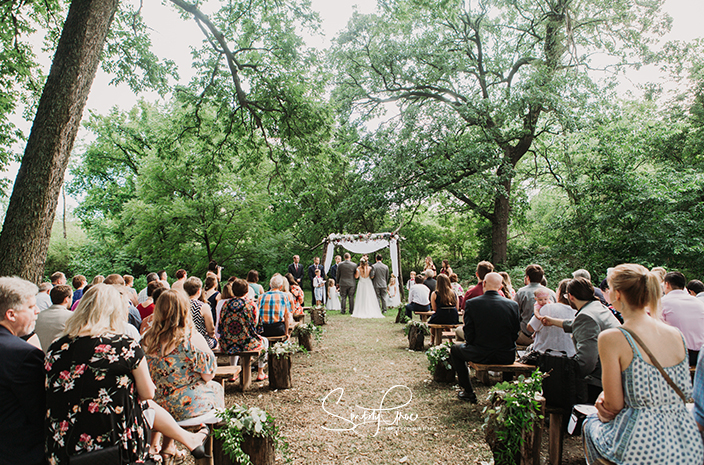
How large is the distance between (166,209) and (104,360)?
1371 centimetres

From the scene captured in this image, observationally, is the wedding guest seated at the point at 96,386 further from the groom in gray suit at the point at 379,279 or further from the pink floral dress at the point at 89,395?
the groom in gray suit at the point at 379,279

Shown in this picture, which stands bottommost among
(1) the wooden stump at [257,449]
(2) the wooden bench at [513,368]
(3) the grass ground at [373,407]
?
(3) the grass ground at [373,407]

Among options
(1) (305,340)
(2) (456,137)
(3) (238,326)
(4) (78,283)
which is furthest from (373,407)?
(2) (456,137)

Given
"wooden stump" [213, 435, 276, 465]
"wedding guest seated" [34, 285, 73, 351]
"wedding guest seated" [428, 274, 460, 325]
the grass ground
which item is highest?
"wedding guest seated" [34, 285, 73, 351]

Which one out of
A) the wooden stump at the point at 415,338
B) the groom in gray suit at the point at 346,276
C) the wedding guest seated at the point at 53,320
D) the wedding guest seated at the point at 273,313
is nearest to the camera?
the wedding guest seated at the point at 53,320

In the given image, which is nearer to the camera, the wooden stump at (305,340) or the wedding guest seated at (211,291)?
the wedding guest seated at (211,291)

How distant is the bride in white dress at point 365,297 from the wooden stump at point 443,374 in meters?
7.07

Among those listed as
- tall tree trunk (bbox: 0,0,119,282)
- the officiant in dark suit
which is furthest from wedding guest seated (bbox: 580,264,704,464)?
the officiant in dark suit

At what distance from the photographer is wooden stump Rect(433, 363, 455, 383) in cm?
540

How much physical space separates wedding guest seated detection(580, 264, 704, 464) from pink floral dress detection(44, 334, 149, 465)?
2653 millimetres

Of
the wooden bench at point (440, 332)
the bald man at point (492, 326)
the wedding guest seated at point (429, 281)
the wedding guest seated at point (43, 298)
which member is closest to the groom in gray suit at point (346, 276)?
the wedding guest seated at point (429, 281)

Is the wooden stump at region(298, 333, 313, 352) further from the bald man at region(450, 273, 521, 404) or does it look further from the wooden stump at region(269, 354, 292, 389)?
the bald man at region(450, 273, 521, 404)

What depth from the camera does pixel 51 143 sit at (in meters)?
4.27

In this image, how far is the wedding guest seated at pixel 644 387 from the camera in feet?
6.64
